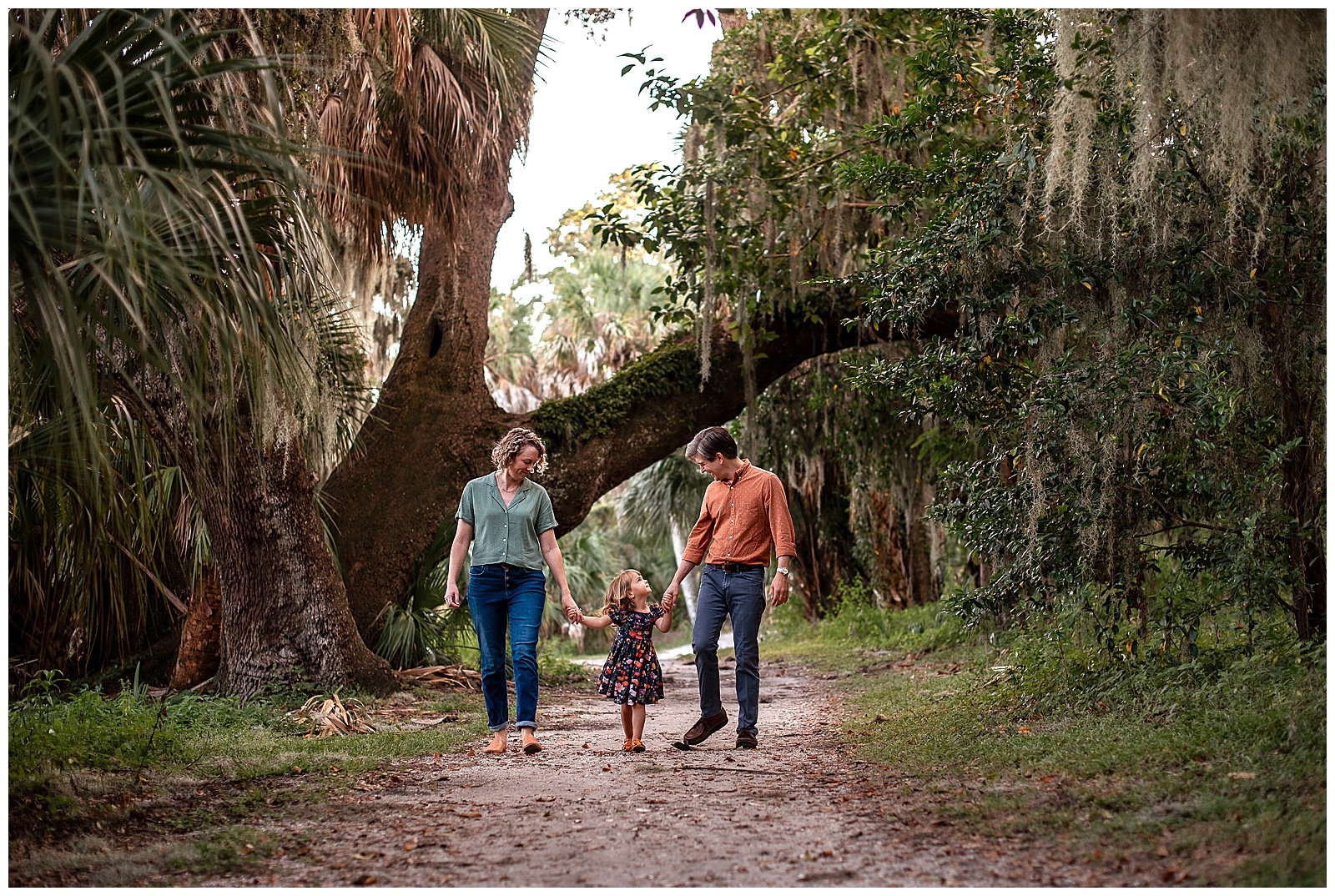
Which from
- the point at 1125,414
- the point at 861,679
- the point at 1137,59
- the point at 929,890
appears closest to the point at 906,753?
the point at 1125,414

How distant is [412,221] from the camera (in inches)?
375

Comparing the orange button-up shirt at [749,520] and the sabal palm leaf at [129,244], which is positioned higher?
the sabal palm leaf at [129,244]

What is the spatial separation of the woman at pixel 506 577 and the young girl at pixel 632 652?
0.86ft

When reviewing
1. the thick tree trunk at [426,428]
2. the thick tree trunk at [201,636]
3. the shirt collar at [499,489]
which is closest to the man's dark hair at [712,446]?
the shirt collar at [499,489]

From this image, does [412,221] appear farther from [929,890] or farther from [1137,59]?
[929,890]

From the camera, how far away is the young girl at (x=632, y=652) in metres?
5.97

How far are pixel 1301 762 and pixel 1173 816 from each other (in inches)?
21.6

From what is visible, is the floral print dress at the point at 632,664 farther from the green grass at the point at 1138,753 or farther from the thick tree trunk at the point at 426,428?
the thick tree trunk at the point at 426,428

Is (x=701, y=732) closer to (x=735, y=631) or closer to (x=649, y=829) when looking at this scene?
(x=735, y=631)

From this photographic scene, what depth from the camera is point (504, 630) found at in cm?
620

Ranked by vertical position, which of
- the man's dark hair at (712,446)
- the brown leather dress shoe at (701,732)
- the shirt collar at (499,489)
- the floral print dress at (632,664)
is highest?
the man's dark hair at (712,446)

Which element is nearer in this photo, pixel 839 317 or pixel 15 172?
pixel 15 172

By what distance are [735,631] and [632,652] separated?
0.55 meters

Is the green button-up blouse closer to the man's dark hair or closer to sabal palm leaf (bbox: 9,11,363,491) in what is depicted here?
the man's dark hair
